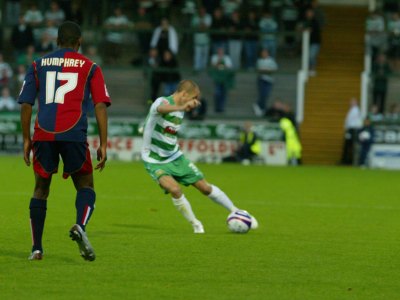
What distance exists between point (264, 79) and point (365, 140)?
359 cm

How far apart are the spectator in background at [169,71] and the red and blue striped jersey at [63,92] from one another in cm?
2396

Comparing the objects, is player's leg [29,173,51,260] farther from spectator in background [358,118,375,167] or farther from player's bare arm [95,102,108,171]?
spectator in background [358,118,375,167]

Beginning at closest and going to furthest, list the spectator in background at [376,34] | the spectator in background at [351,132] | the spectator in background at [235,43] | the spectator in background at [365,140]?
the spectator in background at [365,140]
the spectator in background at [351,132]
the spectator in background at [235,43]
the spectator in background at [376,34]

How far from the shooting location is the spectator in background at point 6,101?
3341cm

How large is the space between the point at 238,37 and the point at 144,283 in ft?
84.9

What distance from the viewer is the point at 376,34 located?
35.1 meters

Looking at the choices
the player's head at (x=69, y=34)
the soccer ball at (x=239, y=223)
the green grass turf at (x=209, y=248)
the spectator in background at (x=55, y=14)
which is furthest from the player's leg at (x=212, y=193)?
the spectator in background at (x=55, y=14)

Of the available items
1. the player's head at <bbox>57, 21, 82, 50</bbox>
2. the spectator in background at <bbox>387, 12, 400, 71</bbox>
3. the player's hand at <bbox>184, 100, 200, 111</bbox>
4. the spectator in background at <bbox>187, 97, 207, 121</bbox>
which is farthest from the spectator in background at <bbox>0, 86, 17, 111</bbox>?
the player's head at <bbox>57, 21, 82, 50</bbox>

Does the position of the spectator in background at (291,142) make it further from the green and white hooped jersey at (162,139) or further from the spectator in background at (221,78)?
the green and white hooped jersey at (162,139)

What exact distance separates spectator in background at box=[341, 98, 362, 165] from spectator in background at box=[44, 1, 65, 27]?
8926mm

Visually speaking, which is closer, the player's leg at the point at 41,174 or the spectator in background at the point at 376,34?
the player's leg at the point at 41,174

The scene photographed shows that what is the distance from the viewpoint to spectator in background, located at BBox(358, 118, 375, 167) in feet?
106

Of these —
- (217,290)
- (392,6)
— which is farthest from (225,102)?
(217,290)

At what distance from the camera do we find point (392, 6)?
37.2m
